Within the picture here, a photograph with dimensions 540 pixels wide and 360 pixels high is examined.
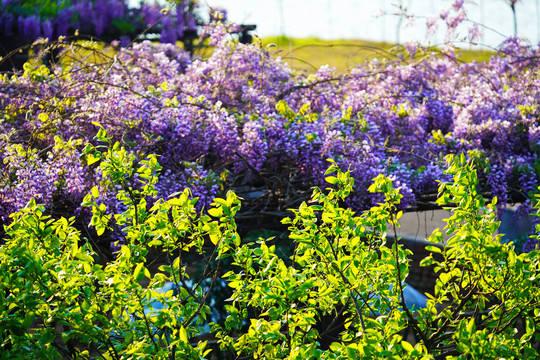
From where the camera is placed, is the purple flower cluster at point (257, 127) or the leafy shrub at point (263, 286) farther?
the purple flower cluster at point (257, 127)

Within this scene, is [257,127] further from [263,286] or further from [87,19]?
[87,19]

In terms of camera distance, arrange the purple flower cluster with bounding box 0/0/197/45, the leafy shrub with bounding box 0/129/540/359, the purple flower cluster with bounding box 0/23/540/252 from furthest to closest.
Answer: the purple flower cluster with bounding box 0/0/197/45 < the purple flower cluster with bounding box 0/23/540/252 < the leafy shrub with bounding box 0/129/540/359

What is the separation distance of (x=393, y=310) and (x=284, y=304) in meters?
0.41

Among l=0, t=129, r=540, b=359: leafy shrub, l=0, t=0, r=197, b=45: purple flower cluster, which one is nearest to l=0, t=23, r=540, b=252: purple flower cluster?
l=0, t=129, r=540, b=359: leafy shrub

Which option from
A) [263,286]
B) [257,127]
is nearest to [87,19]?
[257,127]


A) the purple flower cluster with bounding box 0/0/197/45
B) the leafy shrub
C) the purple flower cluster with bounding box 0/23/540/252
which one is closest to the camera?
the leafy shrub

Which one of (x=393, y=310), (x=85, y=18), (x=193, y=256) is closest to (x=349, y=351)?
(x=393, y=310)

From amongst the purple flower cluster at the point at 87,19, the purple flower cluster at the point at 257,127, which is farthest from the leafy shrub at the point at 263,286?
the purple flower cluster at the point at 87,19

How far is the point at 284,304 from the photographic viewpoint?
1.35m

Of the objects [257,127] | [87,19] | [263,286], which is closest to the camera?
[263,286]

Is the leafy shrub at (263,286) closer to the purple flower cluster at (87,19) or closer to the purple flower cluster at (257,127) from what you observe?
the purple flower cluster at (257,127)

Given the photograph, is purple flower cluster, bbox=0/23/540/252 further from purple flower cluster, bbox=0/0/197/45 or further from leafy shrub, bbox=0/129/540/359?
purple flower cluster, bbox=0/0/197/45

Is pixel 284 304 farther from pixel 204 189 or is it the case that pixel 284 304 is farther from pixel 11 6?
pixel 11 6

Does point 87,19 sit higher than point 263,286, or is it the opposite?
point 87,19
